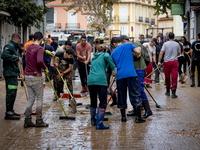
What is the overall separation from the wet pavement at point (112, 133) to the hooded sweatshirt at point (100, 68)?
91 centimetres

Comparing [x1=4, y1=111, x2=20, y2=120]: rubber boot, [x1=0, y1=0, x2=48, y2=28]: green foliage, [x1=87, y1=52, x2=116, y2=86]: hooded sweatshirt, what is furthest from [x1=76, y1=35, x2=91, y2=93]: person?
[x1=87, y1=52, x2=116, y2=86]: hooded sweatshirt

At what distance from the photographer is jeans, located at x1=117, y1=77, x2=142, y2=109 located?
7.06 meters

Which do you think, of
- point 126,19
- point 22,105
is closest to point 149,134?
point 22,105

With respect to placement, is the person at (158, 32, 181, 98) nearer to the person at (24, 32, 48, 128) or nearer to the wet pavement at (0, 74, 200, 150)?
the wet pavement at (0, 74, 200, 150)

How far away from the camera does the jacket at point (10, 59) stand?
292 inches

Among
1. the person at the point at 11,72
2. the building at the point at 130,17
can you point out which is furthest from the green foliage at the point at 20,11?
the building at the point at 130,17

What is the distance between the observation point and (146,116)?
A: 750 cm

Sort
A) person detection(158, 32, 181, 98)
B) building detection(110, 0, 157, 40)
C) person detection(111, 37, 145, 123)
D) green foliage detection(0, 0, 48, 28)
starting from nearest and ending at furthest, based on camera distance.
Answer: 1. person detection(111, 37, 145, 123)
2. person detection(158, 32, 181, 98)
3. green foliage detection(0, 0, 48, 28)
4. building detection(110, 0, 157, 40)

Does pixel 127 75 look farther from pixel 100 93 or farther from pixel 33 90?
pixel 33 90

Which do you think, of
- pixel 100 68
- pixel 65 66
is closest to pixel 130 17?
pixel 65 66

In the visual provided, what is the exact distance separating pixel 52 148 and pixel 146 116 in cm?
284

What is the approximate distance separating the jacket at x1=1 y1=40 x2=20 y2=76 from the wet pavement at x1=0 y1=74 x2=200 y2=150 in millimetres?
1060

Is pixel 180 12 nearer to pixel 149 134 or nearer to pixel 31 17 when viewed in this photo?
pixel 31 17

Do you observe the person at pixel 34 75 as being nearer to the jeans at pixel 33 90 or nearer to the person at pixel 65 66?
the jeans at pixel 33 90
